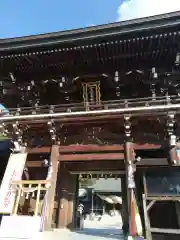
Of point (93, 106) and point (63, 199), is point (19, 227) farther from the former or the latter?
point (93, 106)

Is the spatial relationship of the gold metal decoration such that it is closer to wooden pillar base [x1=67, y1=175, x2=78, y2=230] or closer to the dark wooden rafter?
the dark wooden rafter

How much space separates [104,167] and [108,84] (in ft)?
11.0

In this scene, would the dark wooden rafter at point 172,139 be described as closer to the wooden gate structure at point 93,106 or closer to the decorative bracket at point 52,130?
the wooden gate structure at point 93,106

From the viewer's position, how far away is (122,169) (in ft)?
24.3

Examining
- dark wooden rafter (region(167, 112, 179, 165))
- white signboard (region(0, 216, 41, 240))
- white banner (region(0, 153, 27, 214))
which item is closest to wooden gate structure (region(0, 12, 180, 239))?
dark wooden rafter (region(167, 112, 179, 165))

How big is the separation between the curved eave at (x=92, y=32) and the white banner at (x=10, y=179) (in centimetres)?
413

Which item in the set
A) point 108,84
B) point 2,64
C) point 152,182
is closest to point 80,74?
point 108,84

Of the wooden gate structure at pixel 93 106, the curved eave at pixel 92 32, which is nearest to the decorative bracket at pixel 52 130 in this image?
the wooden gate structure at pixel 93 106

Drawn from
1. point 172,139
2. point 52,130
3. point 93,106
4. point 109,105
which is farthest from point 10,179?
point 172,139

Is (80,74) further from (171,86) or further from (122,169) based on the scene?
(122,169)

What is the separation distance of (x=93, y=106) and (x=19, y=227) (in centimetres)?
419

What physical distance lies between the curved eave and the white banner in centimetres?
413

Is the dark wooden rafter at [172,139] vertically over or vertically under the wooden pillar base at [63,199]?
over

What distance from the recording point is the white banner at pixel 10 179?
553cm
